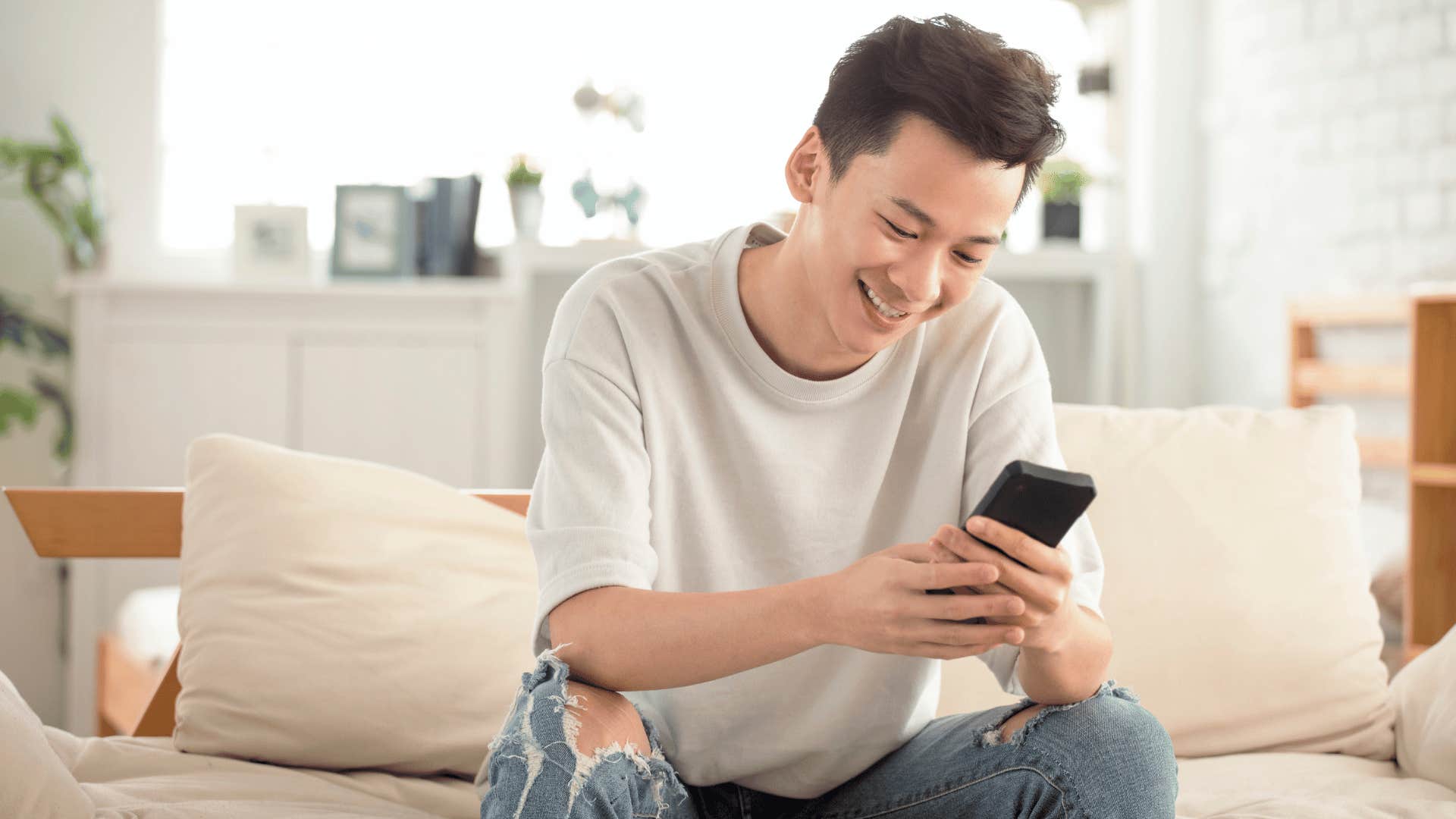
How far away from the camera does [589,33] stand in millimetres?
3836

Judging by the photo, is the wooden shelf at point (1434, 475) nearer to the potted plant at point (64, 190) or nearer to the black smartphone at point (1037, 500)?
the black smartphone at point (1037, 500)

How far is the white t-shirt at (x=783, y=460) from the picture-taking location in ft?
4.13

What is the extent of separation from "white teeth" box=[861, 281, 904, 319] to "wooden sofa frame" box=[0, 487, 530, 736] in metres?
1.05

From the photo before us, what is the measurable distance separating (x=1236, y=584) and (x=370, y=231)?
2.36 m

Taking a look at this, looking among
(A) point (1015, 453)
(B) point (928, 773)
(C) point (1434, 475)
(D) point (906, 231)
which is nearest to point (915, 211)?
(D) point (906, 231)

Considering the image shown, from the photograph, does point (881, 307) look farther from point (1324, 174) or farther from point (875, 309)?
point (1324, 174)

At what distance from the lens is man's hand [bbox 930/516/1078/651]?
39.9 inches

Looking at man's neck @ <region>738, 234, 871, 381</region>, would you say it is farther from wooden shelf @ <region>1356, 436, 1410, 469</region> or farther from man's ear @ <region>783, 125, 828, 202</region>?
wooden shelf @ <region>1356, 436, 1410, 469</region>

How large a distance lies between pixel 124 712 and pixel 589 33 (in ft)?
7.10


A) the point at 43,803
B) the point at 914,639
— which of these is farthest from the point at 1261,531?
the point at 43,803

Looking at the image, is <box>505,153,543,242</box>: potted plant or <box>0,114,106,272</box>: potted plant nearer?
<box>0,114,106,272</box>: potted plant

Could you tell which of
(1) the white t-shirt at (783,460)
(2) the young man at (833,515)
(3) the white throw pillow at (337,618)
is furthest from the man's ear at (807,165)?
(3) the white throw pillow at (337,618)

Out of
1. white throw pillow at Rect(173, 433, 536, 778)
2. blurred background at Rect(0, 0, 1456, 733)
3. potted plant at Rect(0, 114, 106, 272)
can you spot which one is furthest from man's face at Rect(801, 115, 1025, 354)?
potted plant at Rect(0, 114, 106, 272)

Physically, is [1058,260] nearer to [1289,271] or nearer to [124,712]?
[1289,271]
